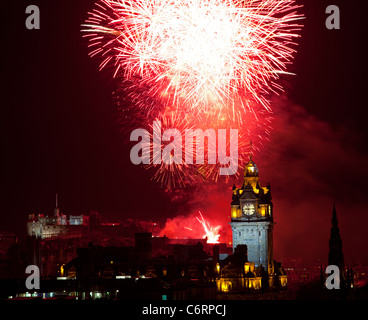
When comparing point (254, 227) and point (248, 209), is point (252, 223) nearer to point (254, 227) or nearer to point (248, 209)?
point (254, 227)

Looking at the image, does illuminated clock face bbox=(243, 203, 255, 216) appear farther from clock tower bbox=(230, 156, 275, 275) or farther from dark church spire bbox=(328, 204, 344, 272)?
dark church spire bbox=(328, 204, 344, 272)

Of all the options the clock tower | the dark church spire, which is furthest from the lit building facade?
the dark church spire

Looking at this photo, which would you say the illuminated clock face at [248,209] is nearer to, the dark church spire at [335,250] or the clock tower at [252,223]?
the clock tower at [252,223]

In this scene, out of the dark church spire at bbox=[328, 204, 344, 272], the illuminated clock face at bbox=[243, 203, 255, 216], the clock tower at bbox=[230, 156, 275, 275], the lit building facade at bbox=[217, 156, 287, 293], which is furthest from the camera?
the dark church spire at bbox=[328, 204, 344, 272]

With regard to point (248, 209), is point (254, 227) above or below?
below

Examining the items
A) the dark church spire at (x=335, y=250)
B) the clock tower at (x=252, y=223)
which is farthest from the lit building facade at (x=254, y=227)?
the dark church spire at (x=335, y=250)

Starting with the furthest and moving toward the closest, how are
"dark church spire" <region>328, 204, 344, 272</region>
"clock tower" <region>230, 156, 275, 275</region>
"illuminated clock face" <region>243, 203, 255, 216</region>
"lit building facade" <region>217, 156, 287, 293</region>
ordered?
"dark church spire" <region>328, 204, 344, 272</region> → "illuminated clock face" <region>243, 203, 255, 216</region> → "clock tower" <region>230, 156, 275, 275</region> → "lit building facade" <region>217, 156, 287, 293</region>

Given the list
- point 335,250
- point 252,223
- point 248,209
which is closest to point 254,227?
point 252,223
